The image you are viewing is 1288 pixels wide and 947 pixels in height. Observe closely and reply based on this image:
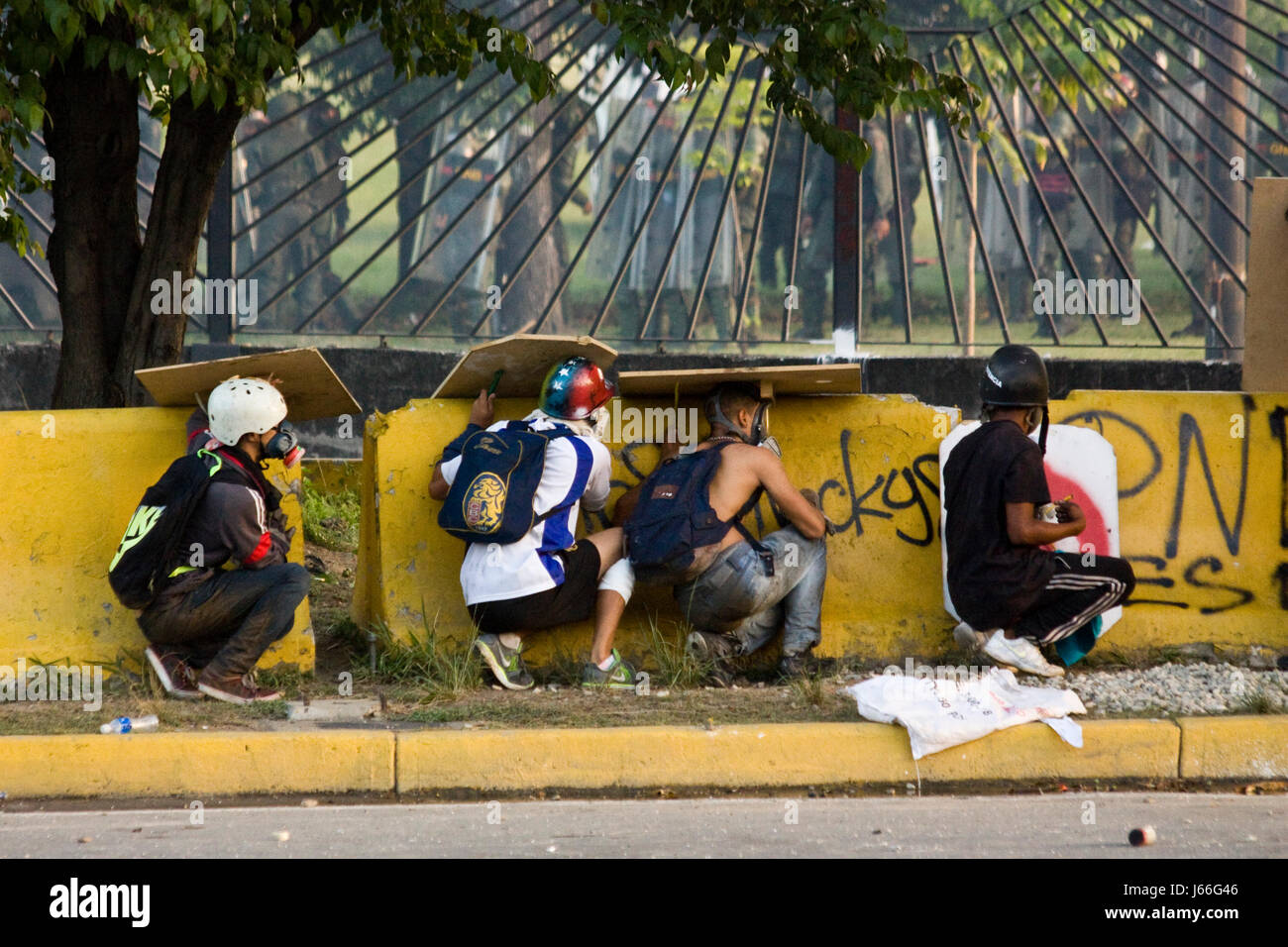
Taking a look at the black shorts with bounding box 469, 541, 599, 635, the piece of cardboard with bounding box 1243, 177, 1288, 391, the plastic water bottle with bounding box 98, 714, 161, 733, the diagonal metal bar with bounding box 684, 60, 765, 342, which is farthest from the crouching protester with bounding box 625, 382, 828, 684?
the diagonal metal bar with bounding box 684, 60, 765, 342

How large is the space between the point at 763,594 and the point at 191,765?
211 centimetres

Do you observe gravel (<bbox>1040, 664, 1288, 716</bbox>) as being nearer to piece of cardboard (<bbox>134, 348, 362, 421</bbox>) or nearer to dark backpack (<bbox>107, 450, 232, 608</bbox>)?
piece of cardboard (<bbox>134, 348, 362, 421</bbox>)

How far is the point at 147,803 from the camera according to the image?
171 inches

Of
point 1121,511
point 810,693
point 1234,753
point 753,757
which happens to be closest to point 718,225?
point 1121,511

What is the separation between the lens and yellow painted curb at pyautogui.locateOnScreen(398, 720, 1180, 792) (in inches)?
177

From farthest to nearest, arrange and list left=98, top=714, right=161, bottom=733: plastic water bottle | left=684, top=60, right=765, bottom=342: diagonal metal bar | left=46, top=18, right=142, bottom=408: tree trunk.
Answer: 1. left=684, top=60, right=765, bottom=342: diagonal metal bar
2. left=46, top=18, right=142, bottom=408: tree trunk
3. left=98, top=714, right=161, bottom=733: plastic water bottle

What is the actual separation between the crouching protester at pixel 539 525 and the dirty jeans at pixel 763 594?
0.31m

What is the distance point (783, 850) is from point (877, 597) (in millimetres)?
2024

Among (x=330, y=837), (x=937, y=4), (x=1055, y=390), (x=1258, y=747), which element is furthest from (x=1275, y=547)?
(x=937, y=4)

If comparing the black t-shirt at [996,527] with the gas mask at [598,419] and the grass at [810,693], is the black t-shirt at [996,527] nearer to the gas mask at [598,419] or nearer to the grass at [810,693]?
the grass at [810,693]

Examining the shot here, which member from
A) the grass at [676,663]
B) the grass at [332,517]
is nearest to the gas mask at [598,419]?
the grass at [676,663]

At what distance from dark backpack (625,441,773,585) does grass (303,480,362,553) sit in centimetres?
269

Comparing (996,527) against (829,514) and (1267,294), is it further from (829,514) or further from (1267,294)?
(1267,294)

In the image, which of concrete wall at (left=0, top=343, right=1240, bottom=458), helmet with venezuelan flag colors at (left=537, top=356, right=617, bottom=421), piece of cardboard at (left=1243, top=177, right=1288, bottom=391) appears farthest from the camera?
concrete wall at (left=0, top=343, right=1240, bottom=458)
